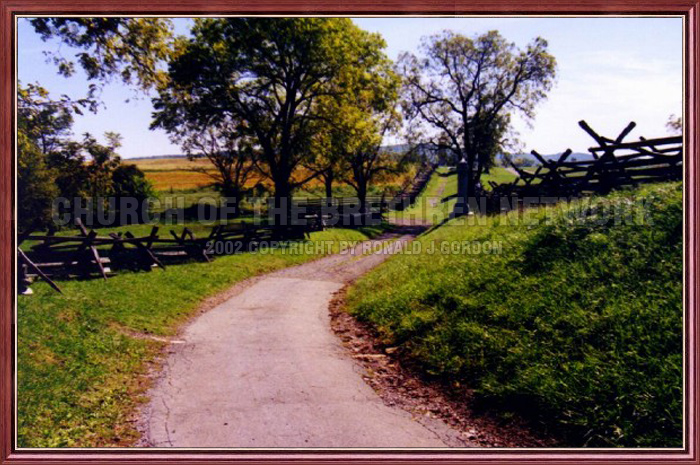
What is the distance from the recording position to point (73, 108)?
31.3 ft

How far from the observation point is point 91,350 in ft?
25.5

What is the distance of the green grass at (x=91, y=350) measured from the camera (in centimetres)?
544

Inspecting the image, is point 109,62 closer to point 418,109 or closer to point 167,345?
point 167,345

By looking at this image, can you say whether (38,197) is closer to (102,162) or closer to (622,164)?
(102,162)

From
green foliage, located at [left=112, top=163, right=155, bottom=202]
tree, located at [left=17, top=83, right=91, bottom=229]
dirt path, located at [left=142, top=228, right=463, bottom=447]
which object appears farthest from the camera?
green foliage, located at [left=112, top=163, right=155, bottom=202]

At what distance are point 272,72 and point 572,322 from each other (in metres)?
19.7

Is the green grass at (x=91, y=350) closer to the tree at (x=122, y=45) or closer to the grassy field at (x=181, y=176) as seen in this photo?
the tree at (x=122, y=45)

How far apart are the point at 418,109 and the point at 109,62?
26.0 m

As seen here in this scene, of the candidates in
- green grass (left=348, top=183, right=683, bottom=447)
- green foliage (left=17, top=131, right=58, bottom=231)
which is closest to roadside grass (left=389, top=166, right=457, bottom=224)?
green foliage (left=17, top=131, right=58, bottom=231)

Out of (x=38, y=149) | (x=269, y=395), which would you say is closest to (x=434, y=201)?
(x=38, y=149)

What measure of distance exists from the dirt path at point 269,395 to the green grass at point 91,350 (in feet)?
1.54

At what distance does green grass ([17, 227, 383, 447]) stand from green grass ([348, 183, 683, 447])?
4492 millimetres

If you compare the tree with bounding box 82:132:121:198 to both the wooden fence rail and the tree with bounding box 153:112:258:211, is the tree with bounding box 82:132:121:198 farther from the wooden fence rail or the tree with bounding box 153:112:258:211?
the wooden fence rail

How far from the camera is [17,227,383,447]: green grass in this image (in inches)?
214
